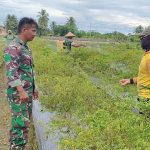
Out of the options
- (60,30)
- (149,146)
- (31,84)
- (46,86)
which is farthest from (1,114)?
(60,30)

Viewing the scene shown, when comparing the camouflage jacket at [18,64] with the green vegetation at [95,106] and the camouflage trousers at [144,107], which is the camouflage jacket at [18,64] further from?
the camouflage trousers at [144,107]

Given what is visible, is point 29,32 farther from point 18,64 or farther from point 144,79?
point 144,79

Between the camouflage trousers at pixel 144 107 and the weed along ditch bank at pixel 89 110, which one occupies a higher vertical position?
the camouflage trousers at pixel 144 107

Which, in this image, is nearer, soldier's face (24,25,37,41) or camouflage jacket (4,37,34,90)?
camouflage jacket (4,37,34,90)

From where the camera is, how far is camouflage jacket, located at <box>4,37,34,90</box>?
470 centimetres

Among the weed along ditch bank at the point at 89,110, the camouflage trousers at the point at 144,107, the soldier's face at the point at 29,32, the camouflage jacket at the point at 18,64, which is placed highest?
the soldier's face at the point at 29,32

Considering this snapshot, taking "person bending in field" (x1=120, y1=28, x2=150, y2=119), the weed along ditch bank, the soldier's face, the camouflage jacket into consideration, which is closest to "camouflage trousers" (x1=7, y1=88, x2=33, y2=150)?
the camouflage jacket

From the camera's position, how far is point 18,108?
4.85 m

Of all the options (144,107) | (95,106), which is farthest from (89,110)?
(144,107)

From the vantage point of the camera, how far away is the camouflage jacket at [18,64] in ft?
15.4

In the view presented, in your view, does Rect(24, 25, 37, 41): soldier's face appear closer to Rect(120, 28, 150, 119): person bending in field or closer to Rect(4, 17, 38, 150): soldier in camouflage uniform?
Rect(4, 17, 38, 150): soldier in camouflage uniform

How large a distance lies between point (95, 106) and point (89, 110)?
0.27m

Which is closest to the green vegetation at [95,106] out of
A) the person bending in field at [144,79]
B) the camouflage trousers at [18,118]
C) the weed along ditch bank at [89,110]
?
the weed along ditch bank at [89,110]

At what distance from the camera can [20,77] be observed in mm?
4832
